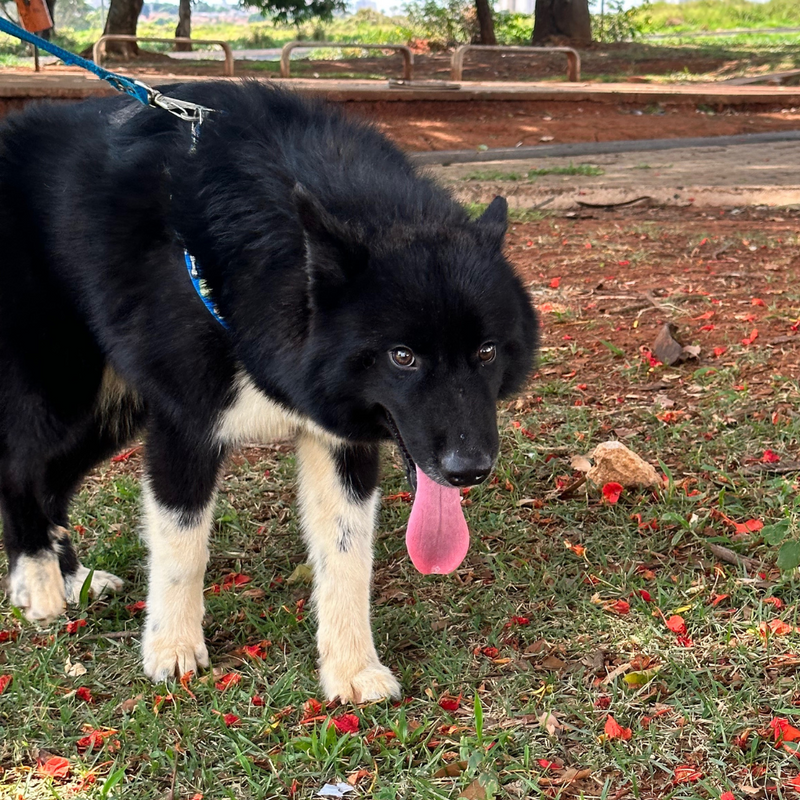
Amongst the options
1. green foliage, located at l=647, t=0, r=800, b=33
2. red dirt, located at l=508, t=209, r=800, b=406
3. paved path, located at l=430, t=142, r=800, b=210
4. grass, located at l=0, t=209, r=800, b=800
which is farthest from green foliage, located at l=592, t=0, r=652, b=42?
grass, located at l=0, t=209, r=800, b=800

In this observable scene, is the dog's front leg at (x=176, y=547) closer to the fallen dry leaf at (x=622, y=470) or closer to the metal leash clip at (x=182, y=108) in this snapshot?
the metal leash clip at (x=182, y=108)

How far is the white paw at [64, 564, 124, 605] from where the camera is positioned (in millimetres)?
3547

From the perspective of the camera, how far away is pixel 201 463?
2986 millimetres

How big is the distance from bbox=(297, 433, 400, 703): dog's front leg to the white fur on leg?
350 mm

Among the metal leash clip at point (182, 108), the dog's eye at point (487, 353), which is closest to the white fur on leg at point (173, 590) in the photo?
the dog's eye at point (487, 353)

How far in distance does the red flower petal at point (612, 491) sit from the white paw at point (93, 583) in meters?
1.87

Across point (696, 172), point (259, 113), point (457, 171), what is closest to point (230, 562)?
point (259, 113)

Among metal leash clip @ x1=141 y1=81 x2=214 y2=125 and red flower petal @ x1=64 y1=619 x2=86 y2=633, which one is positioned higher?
metal leash clip @ x1=141 y1=81 x2=214 y2=125

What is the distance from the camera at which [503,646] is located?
10.4ft

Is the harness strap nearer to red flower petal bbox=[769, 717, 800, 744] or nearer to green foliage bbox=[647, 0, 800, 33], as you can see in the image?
red flower petal bbox=[769, 717, 800, 744]

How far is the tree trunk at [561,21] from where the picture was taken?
25.6 meters

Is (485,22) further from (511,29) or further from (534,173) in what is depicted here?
(534,173)

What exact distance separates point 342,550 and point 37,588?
1120 mm

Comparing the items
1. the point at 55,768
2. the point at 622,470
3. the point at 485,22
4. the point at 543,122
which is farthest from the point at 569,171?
the point at 485,22
